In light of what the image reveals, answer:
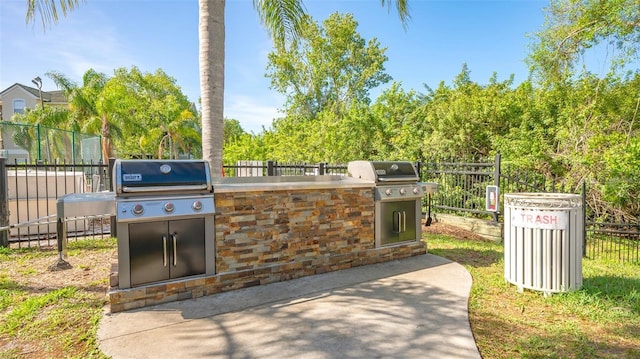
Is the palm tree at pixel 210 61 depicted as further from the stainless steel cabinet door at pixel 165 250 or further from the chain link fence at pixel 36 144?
the chain link fence at pixel 36 144

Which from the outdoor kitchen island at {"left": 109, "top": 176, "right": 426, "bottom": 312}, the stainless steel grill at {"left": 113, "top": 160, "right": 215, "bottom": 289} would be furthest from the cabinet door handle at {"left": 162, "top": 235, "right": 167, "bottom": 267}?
the outdoor kitchen island at {"left": 109, "top": 176, "right": 426, "bottom": 312}

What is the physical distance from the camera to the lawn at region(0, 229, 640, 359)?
2607 millimetres

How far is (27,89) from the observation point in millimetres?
31406

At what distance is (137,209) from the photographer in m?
3.19

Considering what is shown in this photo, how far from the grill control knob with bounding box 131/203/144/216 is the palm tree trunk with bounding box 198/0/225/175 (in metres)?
1.60

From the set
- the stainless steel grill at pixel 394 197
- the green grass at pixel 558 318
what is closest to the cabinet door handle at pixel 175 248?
the stainless steel grill at pixel 394 197

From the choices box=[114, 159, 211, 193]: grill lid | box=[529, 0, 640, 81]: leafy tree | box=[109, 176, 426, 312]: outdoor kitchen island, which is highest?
box=[529, 0, 640, 81]: leafy tree

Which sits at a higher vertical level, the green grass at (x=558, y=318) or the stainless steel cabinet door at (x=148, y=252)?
the stainless steel cabinet door at (x=148, y=252)

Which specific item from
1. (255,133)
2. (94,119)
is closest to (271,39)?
(94,119)

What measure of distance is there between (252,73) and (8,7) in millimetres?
13400

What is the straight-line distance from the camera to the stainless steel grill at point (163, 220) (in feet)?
10.5

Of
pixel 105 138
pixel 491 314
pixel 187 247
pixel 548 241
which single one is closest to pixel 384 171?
pixel 548 241

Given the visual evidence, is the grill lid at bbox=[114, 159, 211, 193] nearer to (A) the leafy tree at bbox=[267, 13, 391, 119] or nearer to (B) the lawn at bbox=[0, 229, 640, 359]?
(B) the lawn at bbox=[0, 229, 640, 359]

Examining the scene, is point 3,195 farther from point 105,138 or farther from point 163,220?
point 105,138
